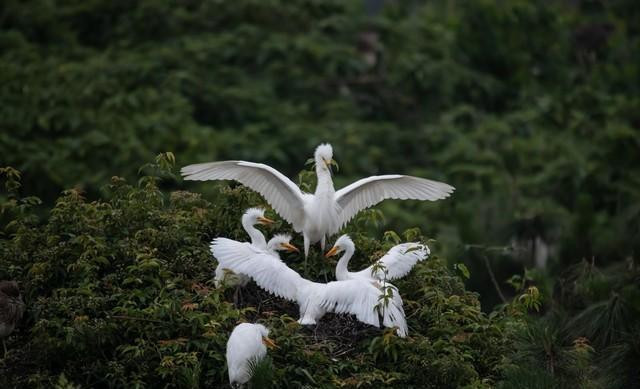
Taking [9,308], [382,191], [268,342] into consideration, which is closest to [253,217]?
[382,191]

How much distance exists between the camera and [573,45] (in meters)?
18.4

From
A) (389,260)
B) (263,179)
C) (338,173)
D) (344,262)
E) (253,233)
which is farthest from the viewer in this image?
(338,173)

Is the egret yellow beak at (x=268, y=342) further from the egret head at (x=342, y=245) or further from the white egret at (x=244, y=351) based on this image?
the egret head at (x=342, y=245)

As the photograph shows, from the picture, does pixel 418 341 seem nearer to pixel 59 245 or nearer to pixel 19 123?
pixel 59 245

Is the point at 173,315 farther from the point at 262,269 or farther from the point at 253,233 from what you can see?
the point at 253,233

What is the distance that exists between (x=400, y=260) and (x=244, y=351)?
4.99 feet

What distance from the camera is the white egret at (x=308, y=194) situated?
8320mm

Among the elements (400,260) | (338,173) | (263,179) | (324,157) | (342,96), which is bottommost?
(338,173)

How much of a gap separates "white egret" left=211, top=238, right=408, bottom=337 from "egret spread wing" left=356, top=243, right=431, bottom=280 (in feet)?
0.52

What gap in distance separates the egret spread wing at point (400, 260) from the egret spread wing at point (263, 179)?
79 cm

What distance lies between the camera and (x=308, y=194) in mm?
8672

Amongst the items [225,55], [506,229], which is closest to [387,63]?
[225,55]

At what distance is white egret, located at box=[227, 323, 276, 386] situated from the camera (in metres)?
6.74

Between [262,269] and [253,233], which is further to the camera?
[253,233]
